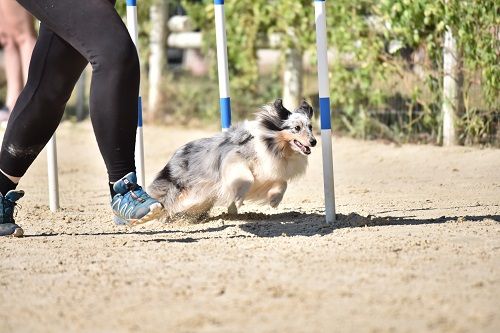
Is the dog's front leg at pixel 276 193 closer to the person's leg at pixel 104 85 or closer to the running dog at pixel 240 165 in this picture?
the running dog at pixel 240 165

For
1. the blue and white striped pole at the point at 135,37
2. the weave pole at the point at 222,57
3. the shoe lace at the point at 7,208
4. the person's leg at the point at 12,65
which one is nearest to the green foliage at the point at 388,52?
the person's leg at the point at 12,65

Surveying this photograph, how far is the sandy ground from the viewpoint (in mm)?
2936

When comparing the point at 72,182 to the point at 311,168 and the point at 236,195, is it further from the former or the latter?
the point at 236,195

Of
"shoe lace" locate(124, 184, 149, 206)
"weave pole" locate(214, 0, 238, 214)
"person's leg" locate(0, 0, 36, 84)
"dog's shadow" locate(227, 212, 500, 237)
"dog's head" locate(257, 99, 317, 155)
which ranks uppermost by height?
"person's leg" locate(0, 0, 36, 84)

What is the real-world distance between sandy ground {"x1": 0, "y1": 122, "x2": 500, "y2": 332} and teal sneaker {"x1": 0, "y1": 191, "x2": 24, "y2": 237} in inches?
2.2

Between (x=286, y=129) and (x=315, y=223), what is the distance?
722 mm

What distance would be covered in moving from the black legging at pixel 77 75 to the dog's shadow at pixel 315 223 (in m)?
1.06

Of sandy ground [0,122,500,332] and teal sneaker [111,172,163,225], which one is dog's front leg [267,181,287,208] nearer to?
sandy ground [0,122,500,332]

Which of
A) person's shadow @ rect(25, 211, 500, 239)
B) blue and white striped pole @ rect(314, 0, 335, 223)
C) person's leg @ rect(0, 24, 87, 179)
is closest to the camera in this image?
person's leg @ rect(0, 24, 87, 179)

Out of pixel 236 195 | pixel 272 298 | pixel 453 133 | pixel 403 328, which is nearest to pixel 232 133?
pixel 236 195

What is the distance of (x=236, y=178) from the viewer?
533cm

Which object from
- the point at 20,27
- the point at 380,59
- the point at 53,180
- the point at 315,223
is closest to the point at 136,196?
the point at 315,223

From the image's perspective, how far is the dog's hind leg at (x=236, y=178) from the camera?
5.34 meters

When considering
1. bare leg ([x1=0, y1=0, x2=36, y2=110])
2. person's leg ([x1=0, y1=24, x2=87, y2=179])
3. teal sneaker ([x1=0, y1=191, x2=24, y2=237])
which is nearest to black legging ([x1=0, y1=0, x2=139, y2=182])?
person's leg ([x1=0, y1=24, x2=87, y2=179])
